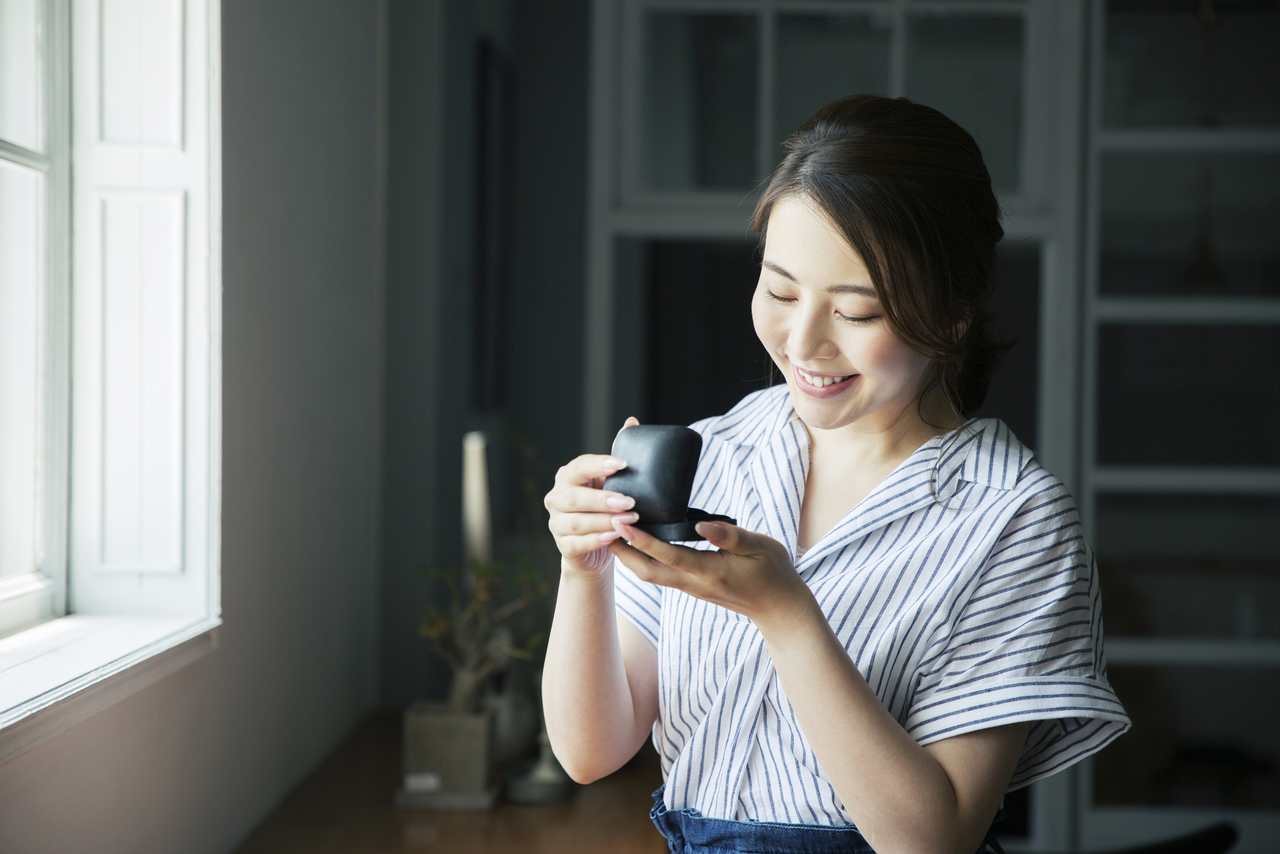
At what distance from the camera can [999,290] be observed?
6.89ft

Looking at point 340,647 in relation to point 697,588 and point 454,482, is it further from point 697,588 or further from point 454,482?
point 697,588

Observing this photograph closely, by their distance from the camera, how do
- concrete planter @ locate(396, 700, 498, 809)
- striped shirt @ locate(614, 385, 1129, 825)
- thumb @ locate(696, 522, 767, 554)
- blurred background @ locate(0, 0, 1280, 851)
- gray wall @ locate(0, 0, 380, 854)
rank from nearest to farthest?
thumb @ locate(696, 522, 767, 554), striped shirt @ locate(614, 385, 1129, 825), gray wall @ locate(0, 0, 380, 854), concrete planter @ locate(396, 700, 498, 809), blurred background @ locate(0, 0, 1280, 851)

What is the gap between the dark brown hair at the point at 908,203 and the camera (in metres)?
0.92

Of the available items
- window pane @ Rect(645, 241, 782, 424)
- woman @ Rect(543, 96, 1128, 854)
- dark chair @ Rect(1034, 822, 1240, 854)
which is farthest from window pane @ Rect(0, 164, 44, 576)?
window pane @ Rect(645, 241, 782, 424)

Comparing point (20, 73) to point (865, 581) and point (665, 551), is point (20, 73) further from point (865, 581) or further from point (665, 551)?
point (865, 581)

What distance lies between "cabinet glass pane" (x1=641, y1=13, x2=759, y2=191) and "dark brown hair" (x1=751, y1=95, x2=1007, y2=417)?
5.30 feet

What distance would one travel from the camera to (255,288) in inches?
59.8

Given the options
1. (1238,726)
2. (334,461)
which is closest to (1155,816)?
(1238,726)

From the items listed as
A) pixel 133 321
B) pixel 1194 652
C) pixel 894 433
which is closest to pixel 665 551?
pixel 894 433

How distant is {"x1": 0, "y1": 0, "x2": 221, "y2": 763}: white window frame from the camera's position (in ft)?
4.24

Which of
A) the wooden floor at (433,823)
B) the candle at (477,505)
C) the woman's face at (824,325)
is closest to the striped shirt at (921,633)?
the woman's face at (824,325)

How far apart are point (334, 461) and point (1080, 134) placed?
75.6 inches

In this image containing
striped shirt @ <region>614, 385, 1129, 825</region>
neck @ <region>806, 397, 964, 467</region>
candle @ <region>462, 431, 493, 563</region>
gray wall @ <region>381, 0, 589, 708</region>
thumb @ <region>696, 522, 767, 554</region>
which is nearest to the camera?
thumb @ <region>696, 522, 767, 554</region>

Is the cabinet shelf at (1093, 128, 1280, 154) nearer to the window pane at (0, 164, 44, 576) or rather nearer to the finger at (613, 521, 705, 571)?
the finger at (613, 521, 705, 571)
